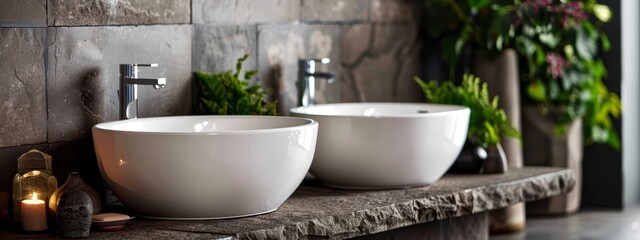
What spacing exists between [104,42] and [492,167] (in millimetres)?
1149

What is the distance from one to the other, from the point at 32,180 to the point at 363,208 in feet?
2.31

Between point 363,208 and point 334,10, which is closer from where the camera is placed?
point 363,208

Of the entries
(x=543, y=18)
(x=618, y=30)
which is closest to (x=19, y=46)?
(x=543, y=18)

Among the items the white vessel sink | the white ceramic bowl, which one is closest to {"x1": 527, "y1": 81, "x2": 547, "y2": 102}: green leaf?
the white vessel sink

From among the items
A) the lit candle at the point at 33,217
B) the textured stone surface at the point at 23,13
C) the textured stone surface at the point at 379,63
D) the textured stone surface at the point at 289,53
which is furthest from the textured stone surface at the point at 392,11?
the lit candle at the point at 33,217

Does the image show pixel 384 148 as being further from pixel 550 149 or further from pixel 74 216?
pixel 550 149

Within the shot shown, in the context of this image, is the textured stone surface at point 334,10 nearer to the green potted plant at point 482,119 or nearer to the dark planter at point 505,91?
the green potted plant at point 482,119

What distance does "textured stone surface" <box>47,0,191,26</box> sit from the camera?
7.29 ft

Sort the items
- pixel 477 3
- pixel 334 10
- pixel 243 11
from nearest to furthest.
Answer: pixel 243 11 < pixel 334 10 < pixel 477 3

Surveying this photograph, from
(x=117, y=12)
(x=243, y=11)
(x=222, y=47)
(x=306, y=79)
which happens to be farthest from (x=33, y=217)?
(x=306, y=79)

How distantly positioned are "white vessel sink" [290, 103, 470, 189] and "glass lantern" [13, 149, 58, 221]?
68 cm

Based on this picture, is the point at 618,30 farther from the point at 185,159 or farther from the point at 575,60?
the point at 185,159

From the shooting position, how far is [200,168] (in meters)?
2.01

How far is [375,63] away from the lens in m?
3.31
